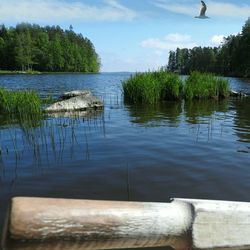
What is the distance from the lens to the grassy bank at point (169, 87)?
23875 mm

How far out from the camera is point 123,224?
3.02 meters

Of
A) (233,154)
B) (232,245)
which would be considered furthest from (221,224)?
(233,154)

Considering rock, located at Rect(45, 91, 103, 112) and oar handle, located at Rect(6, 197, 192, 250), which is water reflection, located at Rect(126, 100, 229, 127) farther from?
oar handle, located at Rect(6, 197, 192, 250)

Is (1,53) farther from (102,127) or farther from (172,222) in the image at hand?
(172,222)

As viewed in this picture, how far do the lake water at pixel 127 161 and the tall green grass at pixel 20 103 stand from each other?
1016mm

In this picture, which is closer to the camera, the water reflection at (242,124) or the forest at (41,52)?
the water reflection at (242,124)

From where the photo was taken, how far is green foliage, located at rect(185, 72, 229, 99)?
2675cm

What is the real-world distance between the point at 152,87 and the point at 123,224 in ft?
69.5

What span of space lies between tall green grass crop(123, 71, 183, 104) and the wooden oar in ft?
66.6

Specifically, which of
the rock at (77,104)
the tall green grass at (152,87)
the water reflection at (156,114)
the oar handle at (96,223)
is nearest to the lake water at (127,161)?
the water reflection at (156,114)

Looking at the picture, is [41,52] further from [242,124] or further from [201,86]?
[242,124]

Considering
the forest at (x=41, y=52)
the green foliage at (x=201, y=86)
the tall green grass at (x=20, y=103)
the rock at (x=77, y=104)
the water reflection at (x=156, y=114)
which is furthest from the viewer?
the forest at (x=41, y=52)

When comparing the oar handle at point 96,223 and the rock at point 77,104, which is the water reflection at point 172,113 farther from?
the oar handle at point 96,223

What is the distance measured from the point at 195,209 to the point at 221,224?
1.00 ft
